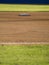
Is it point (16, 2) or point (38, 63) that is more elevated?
point (16, 2)

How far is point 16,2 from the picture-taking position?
1606 inches

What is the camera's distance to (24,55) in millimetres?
7520

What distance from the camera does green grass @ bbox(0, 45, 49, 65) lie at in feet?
22.1

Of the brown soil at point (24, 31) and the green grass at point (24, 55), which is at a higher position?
the brown soil at point (24, 31)

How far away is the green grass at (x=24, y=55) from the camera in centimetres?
674

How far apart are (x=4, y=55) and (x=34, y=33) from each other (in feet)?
17.5

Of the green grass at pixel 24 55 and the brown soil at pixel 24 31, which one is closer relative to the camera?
the green grass at pixel 24 55

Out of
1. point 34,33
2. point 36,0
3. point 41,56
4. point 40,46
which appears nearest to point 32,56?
point 41,56

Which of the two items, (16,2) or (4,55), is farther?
(16,2)

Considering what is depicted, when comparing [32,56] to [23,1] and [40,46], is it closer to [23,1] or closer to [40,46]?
[40,46]

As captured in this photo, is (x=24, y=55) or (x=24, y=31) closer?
(x=24, y=55)

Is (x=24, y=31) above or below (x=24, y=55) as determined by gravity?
above

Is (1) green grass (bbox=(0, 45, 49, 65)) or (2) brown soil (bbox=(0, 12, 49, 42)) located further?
(2) brown soil (bbox=(0, 12, 49, 42))

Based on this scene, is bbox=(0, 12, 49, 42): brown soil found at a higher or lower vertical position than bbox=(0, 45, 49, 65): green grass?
higher
